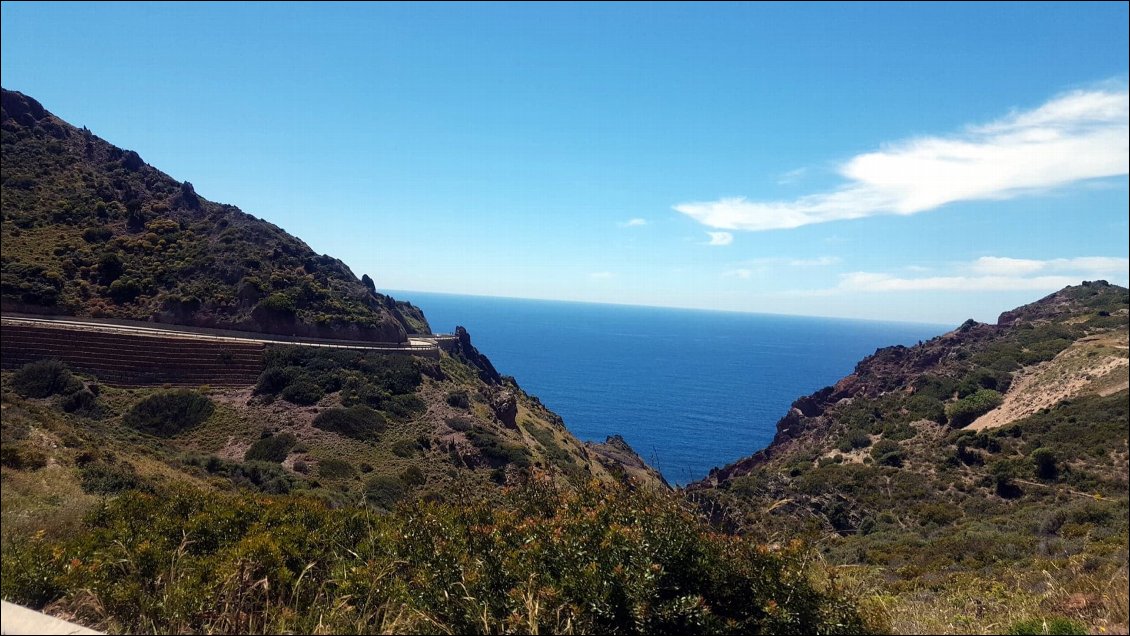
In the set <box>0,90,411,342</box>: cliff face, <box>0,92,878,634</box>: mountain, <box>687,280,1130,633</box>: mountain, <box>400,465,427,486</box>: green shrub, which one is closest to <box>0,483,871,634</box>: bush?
<box>0,92,878,634</box>: mountain

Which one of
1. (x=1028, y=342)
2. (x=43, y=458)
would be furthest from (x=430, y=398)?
(x=1028, y=342)

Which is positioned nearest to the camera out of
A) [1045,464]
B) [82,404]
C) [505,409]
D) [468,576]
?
[468,576]

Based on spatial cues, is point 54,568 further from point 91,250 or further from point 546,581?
point 91,250

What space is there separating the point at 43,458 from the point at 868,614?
13.1 metres

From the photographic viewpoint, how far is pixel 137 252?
3494cm

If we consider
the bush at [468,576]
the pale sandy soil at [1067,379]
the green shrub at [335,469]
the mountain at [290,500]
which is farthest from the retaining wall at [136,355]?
the pale sandy soil at [1067,379]

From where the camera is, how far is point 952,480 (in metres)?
25.2

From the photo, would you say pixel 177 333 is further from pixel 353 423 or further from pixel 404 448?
pixel 404 448

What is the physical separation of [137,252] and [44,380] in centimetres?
1407

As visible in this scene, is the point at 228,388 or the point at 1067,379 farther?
the point at 1067,379

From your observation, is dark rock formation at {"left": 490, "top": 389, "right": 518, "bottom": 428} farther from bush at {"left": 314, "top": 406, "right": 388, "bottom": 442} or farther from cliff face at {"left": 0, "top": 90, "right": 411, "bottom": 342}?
bush at {"left": 314, "top": 406, "right": 388, "bottom": 442}

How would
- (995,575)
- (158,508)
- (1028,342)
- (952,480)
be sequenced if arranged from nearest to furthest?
(158,508) → (995,575) → (952,480) → (1028,342)

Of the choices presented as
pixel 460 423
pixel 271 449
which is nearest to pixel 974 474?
pixel 460 423

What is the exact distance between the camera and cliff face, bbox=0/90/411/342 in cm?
3030
